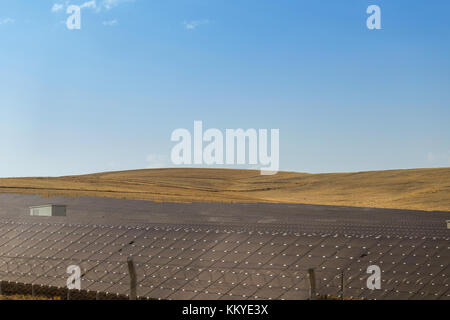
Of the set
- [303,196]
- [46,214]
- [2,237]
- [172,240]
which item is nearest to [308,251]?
[172,240]

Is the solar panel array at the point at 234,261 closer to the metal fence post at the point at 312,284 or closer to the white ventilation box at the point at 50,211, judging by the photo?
the metal fence post at the point at 312,284

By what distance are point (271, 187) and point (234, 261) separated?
103 meters

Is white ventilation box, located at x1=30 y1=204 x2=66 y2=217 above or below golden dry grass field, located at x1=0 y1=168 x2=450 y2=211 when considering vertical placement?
above

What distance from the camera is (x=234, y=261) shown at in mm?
29234

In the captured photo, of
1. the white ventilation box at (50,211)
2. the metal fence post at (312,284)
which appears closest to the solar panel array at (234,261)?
the metal fence post at (312,284)

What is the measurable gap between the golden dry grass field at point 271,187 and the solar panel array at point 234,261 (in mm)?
48737

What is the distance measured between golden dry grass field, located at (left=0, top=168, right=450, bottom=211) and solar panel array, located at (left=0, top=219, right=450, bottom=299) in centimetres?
4874

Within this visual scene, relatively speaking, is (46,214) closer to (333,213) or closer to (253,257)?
(253,257)

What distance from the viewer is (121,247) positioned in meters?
33.2

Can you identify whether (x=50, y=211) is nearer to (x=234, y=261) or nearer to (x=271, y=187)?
(x=234, y=261)

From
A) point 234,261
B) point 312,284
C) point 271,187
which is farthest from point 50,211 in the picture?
point 271,187

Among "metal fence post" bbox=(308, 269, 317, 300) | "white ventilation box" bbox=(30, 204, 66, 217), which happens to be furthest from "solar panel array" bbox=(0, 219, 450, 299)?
"white ventilation box" bbox=(30, 204, 66, 217)

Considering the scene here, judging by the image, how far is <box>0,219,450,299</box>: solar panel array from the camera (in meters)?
25.1

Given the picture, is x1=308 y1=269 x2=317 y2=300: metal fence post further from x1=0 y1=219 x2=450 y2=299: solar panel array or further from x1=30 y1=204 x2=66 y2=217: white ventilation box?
x1=30 y1=204 x2=66 y2=217: white ventilation box
